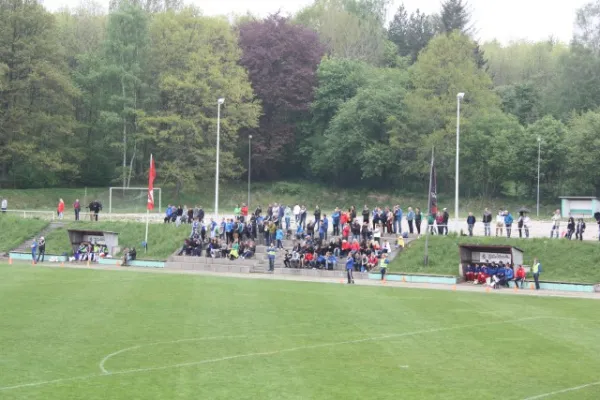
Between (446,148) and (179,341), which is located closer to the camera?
(179,341)

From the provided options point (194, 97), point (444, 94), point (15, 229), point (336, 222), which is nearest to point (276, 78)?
point (194, 97)

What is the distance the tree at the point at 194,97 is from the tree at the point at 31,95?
28.6 feet

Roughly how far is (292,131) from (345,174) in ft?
25.5

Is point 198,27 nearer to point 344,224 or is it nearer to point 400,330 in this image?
point 344,224

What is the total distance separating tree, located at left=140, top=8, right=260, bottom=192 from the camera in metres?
78.5

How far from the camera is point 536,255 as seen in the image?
4306 centimetres

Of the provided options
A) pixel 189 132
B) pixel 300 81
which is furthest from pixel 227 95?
pixel 300 81

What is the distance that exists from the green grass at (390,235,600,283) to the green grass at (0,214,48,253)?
27.3 m

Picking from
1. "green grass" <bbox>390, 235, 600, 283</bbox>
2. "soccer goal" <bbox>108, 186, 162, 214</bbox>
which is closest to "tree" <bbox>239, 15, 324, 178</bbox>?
"soccer goal" <bbox>108, 186, 162, 214</bbox>

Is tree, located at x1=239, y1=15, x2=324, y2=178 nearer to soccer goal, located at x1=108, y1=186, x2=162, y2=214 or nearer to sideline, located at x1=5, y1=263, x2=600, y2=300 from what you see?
soccer goal, located at x1=108, y1=186, x2=162, y2=214

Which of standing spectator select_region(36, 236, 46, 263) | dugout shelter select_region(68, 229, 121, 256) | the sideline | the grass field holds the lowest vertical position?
the grass field

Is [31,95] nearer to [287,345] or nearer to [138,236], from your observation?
[138,236]

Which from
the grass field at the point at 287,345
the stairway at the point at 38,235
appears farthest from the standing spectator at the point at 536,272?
the stairway at the point at 38,235

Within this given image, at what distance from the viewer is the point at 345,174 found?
87.8 m
